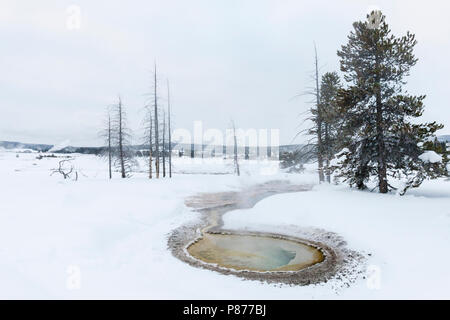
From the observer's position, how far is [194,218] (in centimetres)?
1295

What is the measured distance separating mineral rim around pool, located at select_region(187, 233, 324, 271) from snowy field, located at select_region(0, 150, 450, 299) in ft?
3.43

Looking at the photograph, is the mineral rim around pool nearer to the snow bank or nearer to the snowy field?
the snowy field

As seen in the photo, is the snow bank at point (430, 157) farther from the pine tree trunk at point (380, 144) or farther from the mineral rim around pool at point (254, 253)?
the mineral rim around pool at point (254, 253)

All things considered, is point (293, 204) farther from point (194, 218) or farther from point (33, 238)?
point (33, 238)

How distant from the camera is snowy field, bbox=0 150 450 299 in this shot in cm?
524

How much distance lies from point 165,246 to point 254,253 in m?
3.09

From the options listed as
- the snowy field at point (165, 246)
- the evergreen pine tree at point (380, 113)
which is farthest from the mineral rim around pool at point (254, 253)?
the evergreen pine tree at point (380, 113)

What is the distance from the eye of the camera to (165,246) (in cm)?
857

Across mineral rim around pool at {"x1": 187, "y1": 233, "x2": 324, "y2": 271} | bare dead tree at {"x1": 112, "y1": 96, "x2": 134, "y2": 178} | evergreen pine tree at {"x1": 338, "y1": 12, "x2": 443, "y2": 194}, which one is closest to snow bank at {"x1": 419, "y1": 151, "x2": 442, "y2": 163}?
evergreen pine tree at {"x1": 338, "y1": 12, "x2": 443, "y2": 194}

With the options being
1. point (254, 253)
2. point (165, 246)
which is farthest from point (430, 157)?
point (165, 246)

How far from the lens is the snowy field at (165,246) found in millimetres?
5242

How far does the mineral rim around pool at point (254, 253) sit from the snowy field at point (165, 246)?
41.2 inches

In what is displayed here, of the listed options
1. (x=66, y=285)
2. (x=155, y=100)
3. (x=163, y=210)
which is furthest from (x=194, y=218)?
(x=155, y=100)
